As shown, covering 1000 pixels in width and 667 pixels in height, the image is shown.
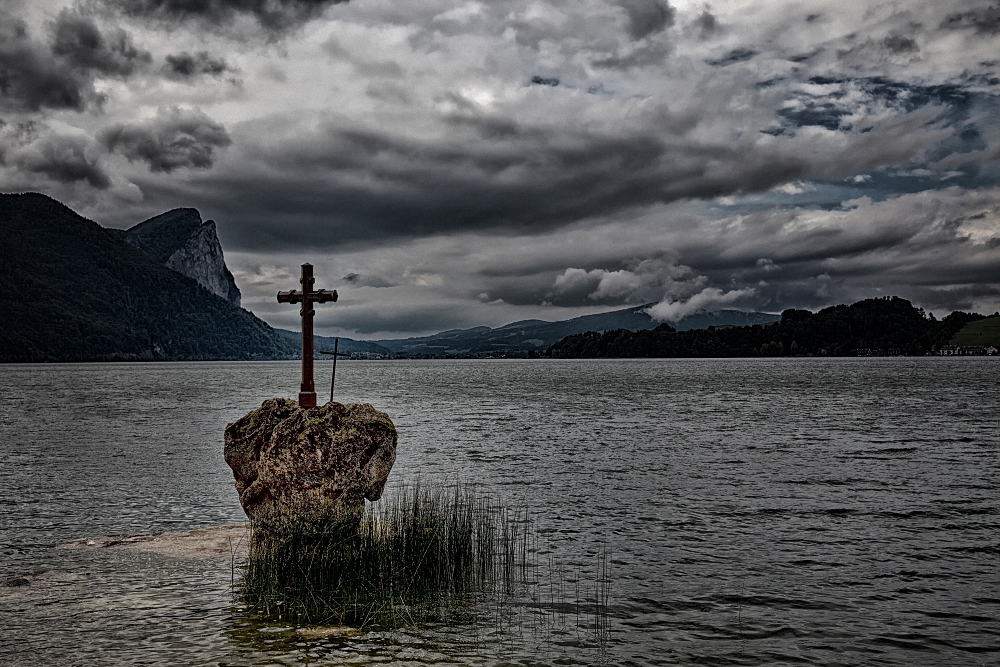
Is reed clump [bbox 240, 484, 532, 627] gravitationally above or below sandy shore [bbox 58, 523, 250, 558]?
above

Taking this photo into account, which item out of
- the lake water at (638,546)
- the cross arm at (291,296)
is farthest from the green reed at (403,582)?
the cross arm at (291,296)

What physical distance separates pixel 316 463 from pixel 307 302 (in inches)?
135

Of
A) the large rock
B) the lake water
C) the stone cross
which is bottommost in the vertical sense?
the lake water

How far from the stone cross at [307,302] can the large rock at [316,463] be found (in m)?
0.69

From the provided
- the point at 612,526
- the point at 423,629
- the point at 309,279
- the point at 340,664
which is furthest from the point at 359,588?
the point at 612,526

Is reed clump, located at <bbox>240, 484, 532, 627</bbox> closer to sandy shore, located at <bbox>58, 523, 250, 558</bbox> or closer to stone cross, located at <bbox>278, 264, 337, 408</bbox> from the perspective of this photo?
sandy shore, located at <bbox>58, 523, 250, 558</bbox>

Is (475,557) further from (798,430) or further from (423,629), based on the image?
(798,430)

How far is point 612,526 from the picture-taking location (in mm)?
21156

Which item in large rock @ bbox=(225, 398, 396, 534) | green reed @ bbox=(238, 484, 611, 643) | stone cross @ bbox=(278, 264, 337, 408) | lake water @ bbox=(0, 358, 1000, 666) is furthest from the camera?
stone cross @ bbox=(278, 264, 337, 408)

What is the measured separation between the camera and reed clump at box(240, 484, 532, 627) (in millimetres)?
12453

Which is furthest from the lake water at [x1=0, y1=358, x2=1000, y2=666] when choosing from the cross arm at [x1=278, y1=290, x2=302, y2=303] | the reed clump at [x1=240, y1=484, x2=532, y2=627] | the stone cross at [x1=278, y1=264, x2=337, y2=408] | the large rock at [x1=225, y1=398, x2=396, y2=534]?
the cross arm at [x1=278, y1=290, x2=302, y2=303]

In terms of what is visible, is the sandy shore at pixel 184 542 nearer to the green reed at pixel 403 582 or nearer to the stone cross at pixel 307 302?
the green reed at pixel 403 582

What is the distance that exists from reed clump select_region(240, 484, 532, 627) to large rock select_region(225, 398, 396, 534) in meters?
0.31

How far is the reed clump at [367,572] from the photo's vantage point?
12453 millimetres
